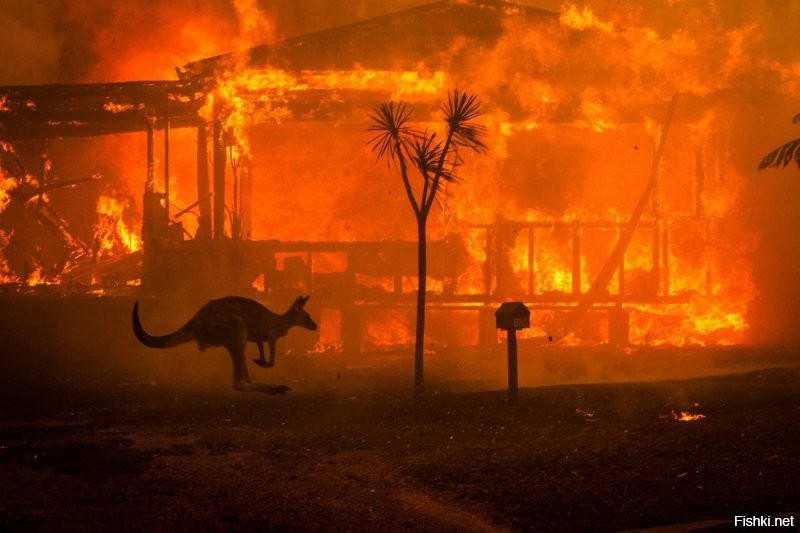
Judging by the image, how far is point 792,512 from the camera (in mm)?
5414

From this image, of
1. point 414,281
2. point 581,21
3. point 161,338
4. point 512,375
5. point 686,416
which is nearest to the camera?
point 686,416

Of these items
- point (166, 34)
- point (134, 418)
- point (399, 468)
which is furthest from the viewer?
point (166, 34)

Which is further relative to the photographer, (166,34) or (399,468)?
(166,34)

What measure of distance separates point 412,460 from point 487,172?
12549mm

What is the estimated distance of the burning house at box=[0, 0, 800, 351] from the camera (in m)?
16.3

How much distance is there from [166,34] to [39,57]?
4273 millimetres

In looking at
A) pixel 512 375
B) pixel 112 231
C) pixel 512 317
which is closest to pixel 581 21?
pixel 512 317

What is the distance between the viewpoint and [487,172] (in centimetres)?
1909

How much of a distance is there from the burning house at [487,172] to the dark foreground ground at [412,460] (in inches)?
233

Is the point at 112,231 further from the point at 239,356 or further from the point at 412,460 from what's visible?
the point at 412,460

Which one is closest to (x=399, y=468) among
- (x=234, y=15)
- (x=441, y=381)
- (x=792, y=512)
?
(x=792, y=512)

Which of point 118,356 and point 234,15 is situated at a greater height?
point 234,15

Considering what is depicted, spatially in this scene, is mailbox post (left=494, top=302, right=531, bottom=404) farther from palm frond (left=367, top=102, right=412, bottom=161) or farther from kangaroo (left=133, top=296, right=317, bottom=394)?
kangaroo (left=133, top=296, right=317, bottom=394)

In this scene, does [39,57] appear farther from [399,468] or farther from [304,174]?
[399,468]
